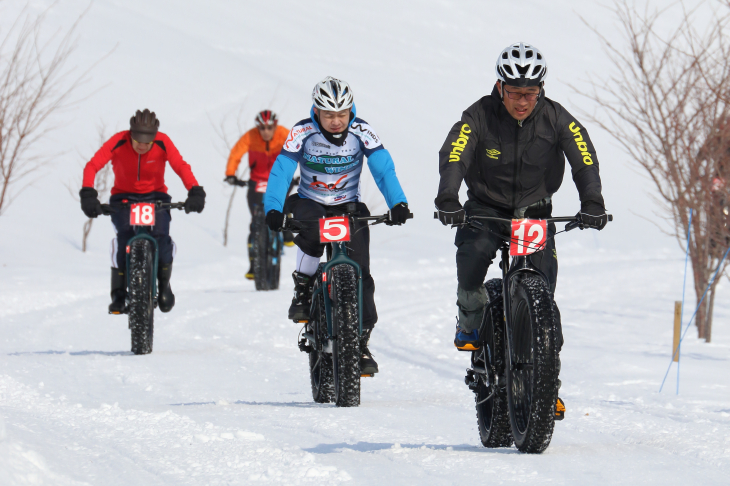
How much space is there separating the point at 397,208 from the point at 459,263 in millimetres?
1414

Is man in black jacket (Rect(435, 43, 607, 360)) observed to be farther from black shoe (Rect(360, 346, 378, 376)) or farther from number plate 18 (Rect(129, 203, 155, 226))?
number plate 18 (Rect(129, 203, 155, 226))

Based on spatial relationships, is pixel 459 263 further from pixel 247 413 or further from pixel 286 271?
pixel 286 271

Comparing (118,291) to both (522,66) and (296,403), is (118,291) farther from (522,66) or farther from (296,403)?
(522,66)

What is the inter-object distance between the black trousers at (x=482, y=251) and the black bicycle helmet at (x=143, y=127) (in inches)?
190

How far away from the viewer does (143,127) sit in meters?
9.27

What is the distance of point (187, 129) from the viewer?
35.7 m

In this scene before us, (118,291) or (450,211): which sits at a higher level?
(450,211)

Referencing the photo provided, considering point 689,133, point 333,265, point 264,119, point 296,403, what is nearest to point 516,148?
point 333,265

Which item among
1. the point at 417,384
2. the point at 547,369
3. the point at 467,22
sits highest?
the point at 467,22

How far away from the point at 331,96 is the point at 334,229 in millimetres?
959

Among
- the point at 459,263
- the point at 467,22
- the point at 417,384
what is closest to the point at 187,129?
the point at 417,384

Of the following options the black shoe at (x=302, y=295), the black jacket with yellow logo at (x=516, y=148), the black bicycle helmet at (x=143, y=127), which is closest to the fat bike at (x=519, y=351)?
the black jacket with yellow logo at (x=516, y=148)

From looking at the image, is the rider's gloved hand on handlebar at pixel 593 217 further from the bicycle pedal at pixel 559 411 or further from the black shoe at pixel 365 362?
the black shoe at pixel 365 362

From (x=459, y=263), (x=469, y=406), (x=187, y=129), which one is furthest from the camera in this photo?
(x=187, y=129)
